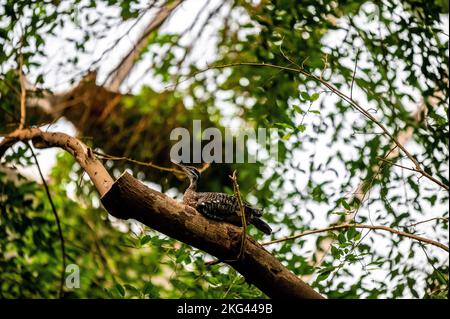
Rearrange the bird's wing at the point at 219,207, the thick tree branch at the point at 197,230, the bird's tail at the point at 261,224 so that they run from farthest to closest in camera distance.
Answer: the bird's tail at the point at 261,224 < the bird's wing at the point at 219,207 < the thick tree branch at the point at 197,230

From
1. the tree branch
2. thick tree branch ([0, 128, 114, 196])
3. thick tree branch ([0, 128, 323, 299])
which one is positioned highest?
the tree branch

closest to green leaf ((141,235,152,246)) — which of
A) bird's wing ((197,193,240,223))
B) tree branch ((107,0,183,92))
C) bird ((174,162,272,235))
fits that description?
bird ((174,162,272,235))

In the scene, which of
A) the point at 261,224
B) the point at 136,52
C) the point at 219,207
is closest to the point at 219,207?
the point at 219,207

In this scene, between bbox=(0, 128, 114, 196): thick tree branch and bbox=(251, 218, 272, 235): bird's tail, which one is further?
bbox=(251, 218, 272, 235): bird's tail

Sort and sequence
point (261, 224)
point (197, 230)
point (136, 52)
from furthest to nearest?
point (136, 52)
point (261, 224)
point (197, 230)

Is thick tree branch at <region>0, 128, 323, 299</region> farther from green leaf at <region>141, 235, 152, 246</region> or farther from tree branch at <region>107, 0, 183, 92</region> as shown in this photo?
tree branch at <region>107, 0, 183, 92</region>

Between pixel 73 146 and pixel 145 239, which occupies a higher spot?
pixel 73 146

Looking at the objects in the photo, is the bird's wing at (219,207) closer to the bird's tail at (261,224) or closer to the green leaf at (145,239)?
the bird's tail at (261,224)

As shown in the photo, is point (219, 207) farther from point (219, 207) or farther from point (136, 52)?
point (136, 52)

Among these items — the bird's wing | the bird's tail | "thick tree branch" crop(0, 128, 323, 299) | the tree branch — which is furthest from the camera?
the tree branch

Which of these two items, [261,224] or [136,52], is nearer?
[261,224]

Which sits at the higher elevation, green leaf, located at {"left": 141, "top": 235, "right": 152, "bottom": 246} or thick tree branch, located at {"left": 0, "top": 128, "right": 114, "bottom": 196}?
thick tree branch, located at {"left": 0, "top": 128, "right": 114, "bottom": 196}

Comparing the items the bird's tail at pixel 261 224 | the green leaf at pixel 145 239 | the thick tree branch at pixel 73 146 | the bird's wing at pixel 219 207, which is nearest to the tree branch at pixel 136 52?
the thick tree branch at pixel 73 146
